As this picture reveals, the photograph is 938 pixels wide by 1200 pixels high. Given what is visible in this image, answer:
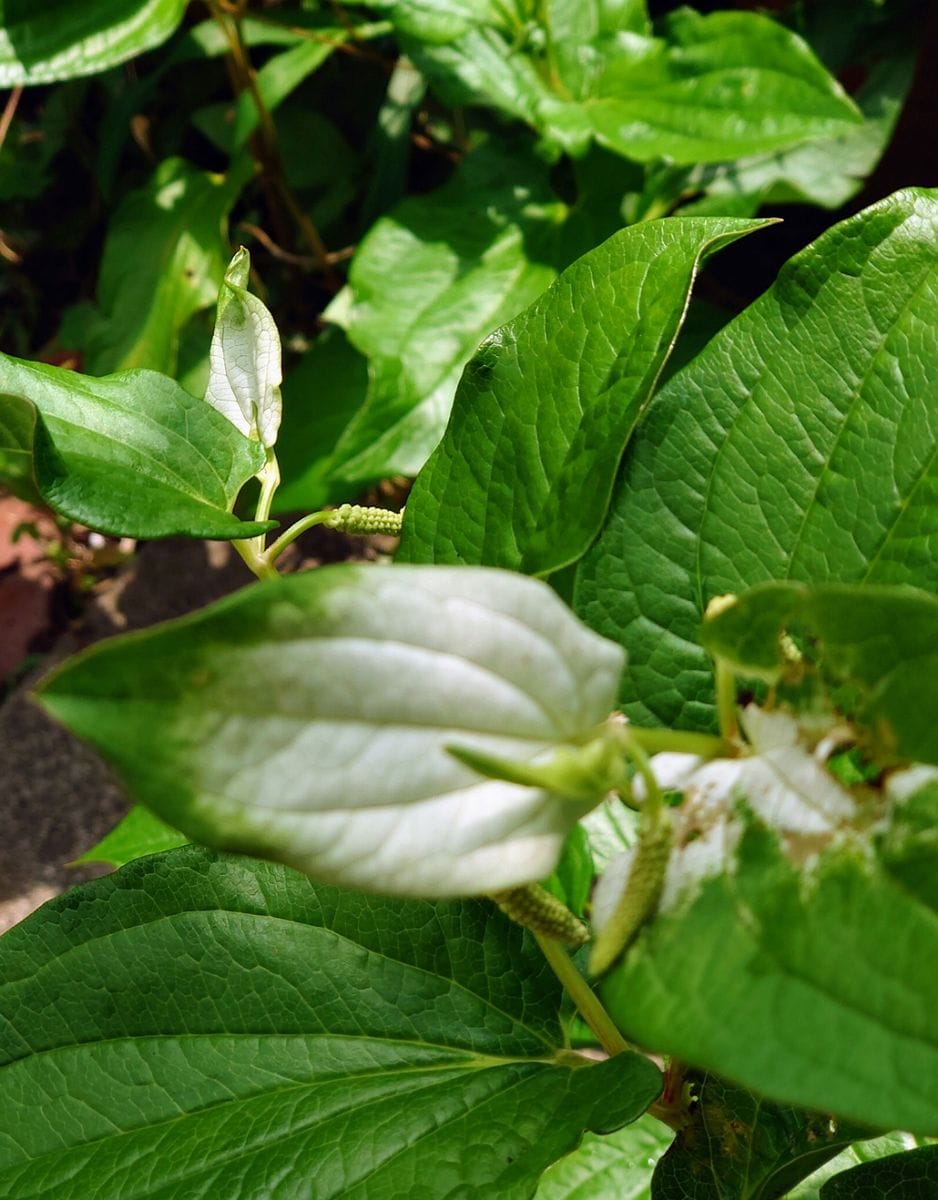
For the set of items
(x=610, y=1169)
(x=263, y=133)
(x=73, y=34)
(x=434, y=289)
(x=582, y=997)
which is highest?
(x=73, y=34)

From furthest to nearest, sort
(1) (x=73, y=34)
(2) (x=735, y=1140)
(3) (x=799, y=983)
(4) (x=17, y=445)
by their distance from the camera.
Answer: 1. (1) (x=73, y=34)
2. (2) (x=735, y=1140)
3. (4) (x=17, y=445)
4. (3) (x=799, y=983)

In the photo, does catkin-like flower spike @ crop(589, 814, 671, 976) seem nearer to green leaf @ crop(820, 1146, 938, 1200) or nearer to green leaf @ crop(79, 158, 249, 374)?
green leaf @ crop(820, 1146, 938, 1200)

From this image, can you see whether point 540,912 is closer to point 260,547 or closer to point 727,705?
point 727,705

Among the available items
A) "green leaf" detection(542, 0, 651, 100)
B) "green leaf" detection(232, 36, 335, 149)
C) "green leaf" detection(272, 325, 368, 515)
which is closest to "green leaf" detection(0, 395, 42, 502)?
"green leaf" detection(272, 325, 368, 515)

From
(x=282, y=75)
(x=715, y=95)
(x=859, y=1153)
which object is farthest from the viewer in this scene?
(x=282, y=75)

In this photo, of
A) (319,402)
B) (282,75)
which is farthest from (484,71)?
(319,402)

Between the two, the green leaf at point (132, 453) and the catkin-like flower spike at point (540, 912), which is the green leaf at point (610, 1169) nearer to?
the catkin-like flower spike at point (540, 912)
